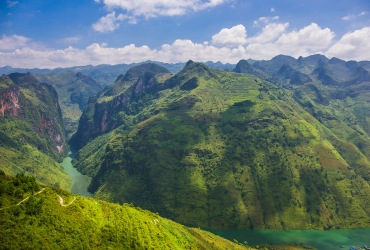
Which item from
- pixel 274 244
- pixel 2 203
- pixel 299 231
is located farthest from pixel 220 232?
pixel 2 203

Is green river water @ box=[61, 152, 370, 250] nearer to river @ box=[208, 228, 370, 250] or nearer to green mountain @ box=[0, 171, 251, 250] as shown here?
river @ box=[208, 228, 370, 250]

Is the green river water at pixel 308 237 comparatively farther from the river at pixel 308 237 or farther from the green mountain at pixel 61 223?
the green mountain at pixel 61 223

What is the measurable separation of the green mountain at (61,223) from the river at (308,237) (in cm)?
11672

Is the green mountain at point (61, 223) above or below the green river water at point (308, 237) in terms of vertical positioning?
above

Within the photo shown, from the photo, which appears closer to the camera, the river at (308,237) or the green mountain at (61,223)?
the green mountain at (61,223)

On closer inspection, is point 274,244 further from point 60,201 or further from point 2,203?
point 2,203

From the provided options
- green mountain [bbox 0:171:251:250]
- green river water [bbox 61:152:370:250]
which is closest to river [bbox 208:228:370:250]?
green river water [bbox 61:152:370:250]

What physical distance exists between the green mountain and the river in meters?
117

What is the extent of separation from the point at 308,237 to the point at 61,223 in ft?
584

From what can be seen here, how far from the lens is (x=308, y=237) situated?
191 metres

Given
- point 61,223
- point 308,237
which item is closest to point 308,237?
point 308,237

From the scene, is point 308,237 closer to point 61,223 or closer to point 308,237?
point 308,237

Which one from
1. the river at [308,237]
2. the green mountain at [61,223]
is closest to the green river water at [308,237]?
the river at [308,237]

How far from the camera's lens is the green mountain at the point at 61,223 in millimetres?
59125
